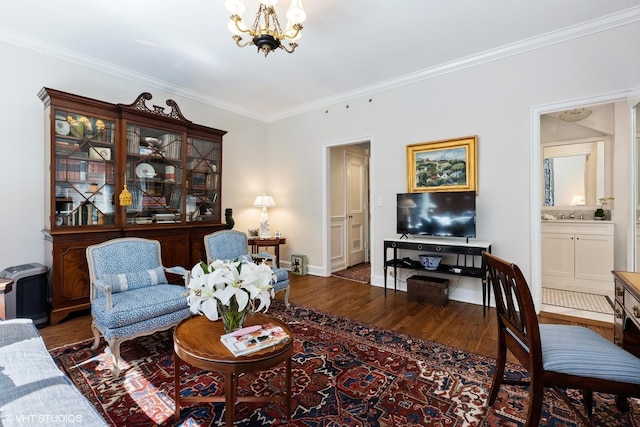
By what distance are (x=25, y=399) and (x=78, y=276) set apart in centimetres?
251

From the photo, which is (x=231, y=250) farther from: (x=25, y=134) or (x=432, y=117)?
(x=432, y=117)

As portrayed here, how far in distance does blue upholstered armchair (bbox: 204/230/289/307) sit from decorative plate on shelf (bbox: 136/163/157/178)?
114 cm

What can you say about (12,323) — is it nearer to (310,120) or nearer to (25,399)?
(25,399)

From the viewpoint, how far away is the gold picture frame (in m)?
3.54

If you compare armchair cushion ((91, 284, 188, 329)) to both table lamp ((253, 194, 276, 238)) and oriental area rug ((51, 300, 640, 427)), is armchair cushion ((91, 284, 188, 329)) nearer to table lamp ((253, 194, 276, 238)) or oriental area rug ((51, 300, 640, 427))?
oriental area rug ((51, 300, 640, 427))

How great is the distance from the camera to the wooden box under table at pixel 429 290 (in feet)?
11.5

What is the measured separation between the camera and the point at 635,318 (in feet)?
4.65

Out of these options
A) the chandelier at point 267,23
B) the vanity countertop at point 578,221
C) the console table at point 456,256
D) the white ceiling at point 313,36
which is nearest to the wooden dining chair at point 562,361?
the console table at point 456,256

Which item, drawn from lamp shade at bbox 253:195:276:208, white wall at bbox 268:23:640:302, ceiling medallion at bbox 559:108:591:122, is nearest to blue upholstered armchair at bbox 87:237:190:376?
lamp shade at bbox 253:195:276:208

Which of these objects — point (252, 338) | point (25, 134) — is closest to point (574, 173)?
point (252, 338)

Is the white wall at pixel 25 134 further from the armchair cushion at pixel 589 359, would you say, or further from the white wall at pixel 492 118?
the armchair cushion at pixel 589 359

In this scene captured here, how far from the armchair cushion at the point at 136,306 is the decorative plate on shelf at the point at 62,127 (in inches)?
71.5

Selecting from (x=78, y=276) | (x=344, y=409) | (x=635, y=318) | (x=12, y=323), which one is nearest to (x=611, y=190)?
(x=635, y=318)

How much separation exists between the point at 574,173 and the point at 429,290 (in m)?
2.89
